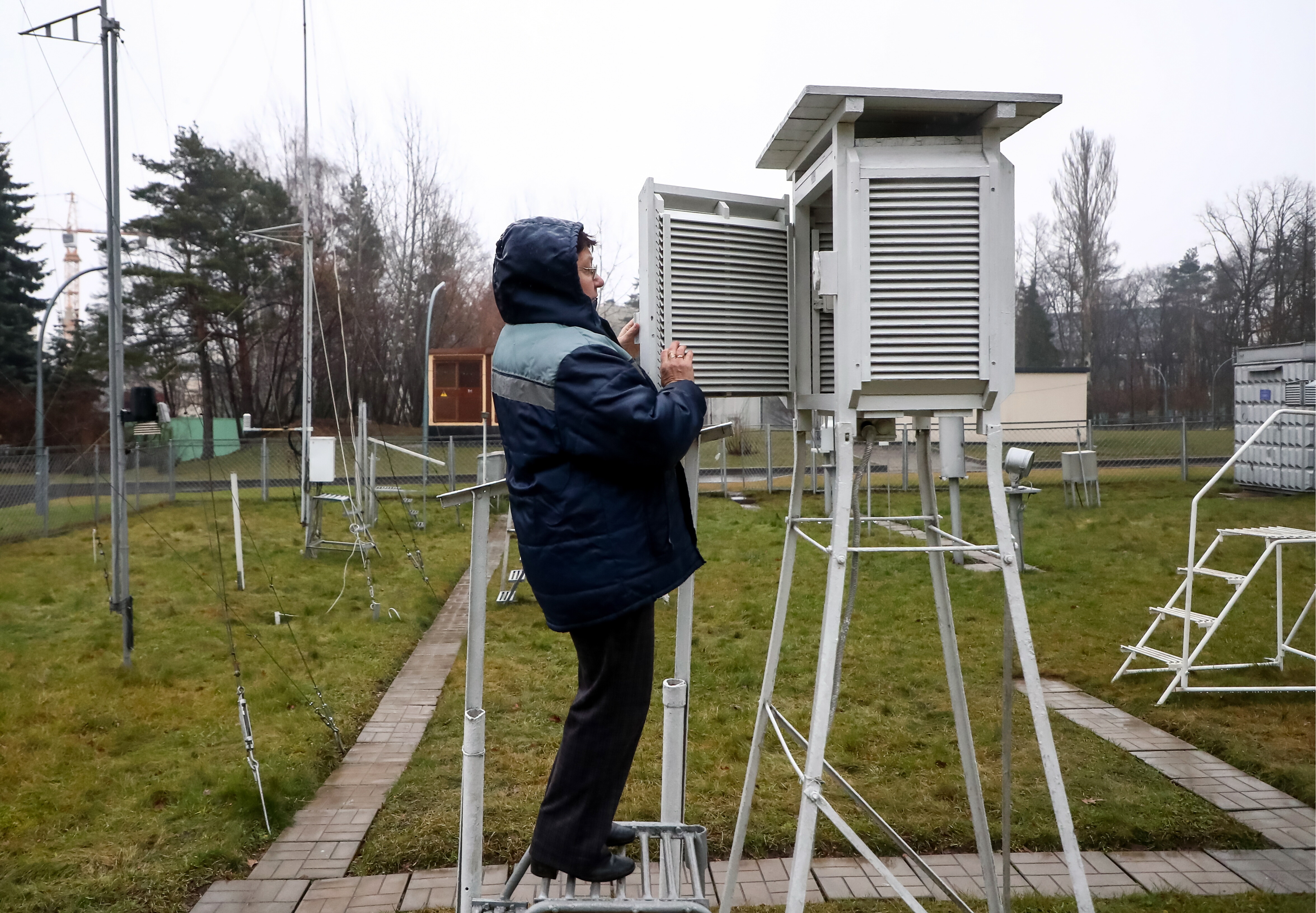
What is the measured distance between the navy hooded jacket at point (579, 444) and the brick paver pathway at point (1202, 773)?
2.82m

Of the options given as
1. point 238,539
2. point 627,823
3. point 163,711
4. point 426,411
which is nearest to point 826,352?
point 627,823

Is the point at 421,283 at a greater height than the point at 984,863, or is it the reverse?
the point at 421,283

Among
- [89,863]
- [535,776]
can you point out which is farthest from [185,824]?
[535,776]

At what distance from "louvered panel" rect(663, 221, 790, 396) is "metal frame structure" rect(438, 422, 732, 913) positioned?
0.17m

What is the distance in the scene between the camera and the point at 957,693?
253 cm

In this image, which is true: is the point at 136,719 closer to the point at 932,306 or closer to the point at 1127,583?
the point at 932,306

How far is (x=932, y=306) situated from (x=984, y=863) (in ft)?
4.83

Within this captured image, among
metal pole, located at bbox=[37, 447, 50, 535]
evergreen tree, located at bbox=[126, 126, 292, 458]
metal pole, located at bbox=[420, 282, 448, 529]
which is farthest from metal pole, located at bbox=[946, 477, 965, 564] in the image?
evergreen tree, located at bbox=[126, 126, 292, 458]

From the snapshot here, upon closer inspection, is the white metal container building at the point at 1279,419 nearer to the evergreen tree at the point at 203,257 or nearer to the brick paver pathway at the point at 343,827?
the brick paver pathway at the point at 343,827

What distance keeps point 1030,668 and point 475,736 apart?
48.9 inches

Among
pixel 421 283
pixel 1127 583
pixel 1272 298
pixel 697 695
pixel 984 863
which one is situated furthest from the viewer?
pixel 421 283

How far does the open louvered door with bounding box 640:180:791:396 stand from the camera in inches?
86.8

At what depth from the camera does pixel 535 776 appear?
404 centimetres

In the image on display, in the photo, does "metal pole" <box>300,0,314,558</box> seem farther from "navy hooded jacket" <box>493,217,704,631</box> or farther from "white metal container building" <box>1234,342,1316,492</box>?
"white metal container building" <box>1234,342,1316,492</box>
